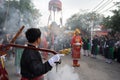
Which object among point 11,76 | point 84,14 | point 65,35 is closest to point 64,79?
point 11,76

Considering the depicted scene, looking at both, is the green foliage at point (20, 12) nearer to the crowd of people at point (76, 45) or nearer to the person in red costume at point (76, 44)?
the crowd of people at point (76, 45)

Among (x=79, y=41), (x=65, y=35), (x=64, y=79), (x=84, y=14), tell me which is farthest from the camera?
(x=84, y=14)

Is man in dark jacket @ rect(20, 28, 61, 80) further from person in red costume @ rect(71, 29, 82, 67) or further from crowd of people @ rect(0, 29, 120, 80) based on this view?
person in red costume @ rect(71, 29, 82, 67)

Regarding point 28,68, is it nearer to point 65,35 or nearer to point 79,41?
point 79,41

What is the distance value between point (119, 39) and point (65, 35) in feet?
28.4

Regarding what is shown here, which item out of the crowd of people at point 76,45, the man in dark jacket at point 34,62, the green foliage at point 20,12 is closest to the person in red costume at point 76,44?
the crowd of people at point 76,45

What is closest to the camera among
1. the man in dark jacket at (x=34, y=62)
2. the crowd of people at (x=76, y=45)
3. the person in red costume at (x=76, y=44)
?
the man in dark jacket at (x=34, y=62)

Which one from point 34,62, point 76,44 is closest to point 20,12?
point 76,44

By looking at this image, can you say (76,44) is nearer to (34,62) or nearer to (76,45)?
(76,45)

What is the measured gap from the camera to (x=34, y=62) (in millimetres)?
2805

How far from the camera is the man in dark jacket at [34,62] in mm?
2811

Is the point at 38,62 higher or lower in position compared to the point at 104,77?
higher

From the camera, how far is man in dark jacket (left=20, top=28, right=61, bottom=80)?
2.81 meters

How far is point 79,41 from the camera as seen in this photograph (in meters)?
10.0
